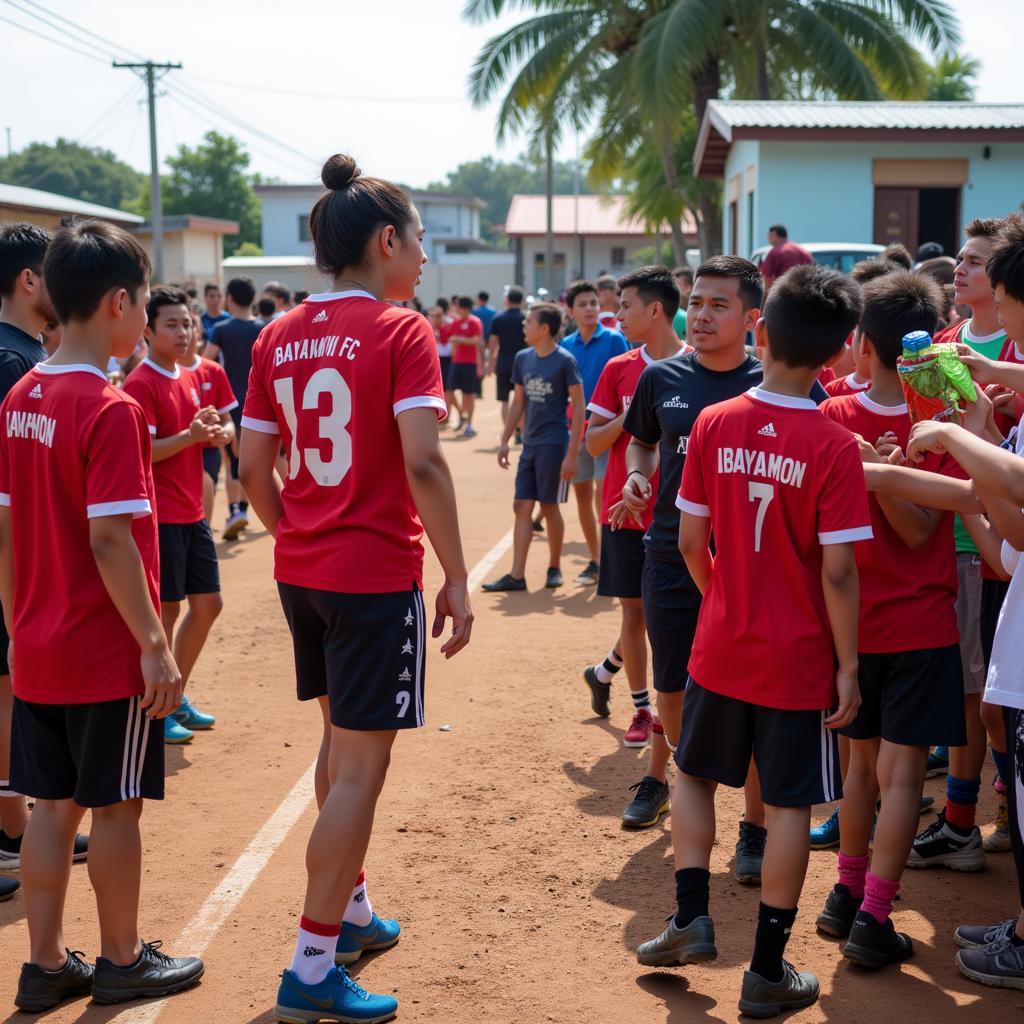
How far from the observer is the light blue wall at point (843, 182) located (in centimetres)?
1977

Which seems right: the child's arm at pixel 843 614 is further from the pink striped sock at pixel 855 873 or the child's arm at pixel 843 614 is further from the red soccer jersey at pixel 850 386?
the red soccer jersey at pixel 850 386

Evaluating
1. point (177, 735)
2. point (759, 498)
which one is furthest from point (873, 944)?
point (177, 735)

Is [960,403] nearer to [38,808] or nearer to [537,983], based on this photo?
[537,983]

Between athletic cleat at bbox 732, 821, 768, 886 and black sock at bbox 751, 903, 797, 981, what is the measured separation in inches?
39.7

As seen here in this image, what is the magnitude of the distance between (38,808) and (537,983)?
1.68 metres

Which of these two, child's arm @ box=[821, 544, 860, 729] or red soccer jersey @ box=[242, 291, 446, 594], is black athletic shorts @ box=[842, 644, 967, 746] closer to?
child's arm @ box=[821, 544, 860, 729]

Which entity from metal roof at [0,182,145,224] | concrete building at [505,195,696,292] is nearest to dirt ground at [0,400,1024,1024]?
metal roof at [0,182,145,224]

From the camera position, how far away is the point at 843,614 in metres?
3.59

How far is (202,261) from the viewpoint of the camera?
3981 cm

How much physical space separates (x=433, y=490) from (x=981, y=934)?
7.89ft

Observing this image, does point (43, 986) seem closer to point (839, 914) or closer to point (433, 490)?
point (433, 490)

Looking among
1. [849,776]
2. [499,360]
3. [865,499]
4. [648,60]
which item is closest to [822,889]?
[849,776]

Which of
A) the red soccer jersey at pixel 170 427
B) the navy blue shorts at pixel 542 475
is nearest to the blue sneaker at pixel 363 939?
the red soccer jersey at pixel 170 427

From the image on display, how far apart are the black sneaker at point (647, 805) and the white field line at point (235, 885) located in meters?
1.45
